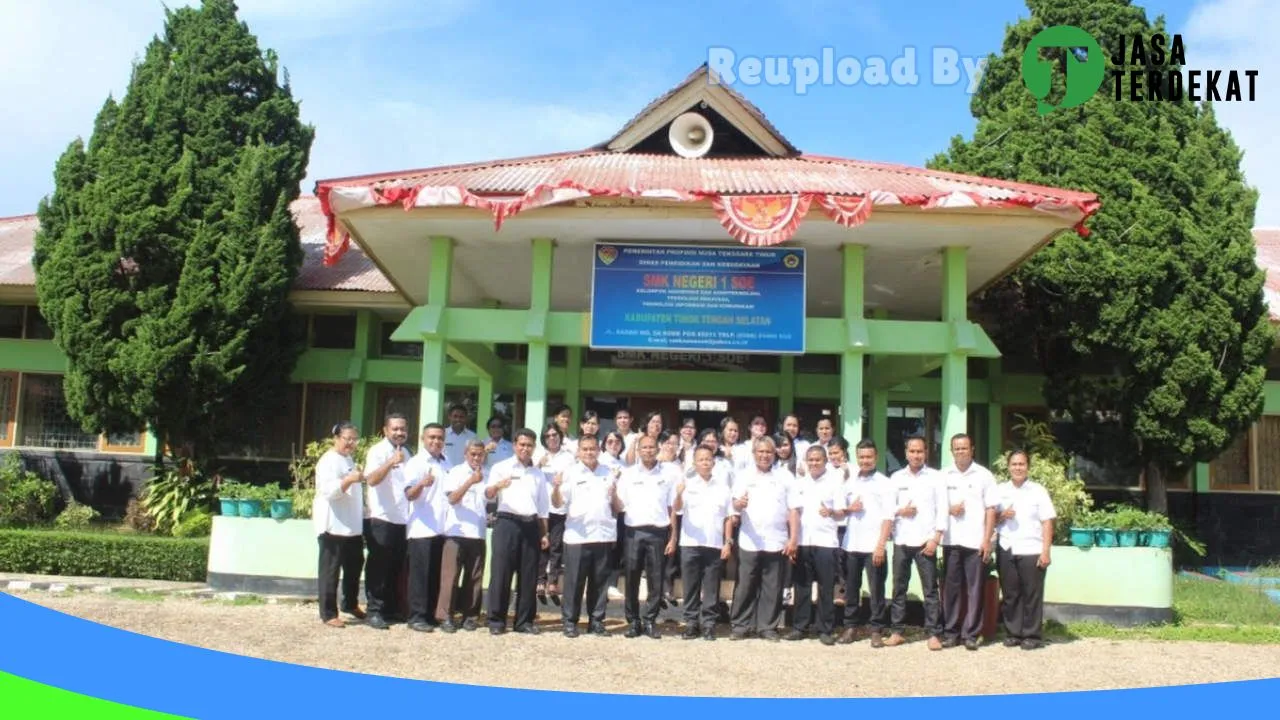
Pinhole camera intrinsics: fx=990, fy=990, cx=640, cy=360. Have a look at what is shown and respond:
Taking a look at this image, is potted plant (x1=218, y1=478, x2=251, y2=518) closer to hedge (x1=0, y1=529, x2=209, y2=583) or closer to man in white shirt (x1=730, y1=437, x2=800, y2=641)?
hedge (x1=0, y1=529, x2=209, y2=583)

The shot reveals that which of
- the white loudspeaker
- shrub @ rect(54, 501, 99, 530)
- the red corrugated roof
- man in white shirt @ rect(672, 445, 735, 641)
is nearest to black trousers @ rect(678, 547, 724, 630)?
man in white shirt @ rect(672, 445, 735, 641)

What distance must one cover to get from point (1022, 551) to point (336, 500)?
15.8 ft

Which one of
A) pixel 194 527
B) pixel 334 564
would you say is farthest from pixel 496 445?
pixel 194 527

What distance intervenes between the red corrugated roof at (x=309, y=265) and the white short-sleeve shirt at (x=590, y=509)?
6230mm

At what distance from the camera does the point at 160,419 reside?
459 inches

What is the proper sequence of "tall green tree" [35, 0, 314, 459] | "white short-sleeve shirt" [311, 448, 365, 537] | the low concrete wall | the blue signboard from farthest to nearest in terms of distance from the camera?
"tall green tree" [35, 0, 314, 459] < the blue signboard < the low concrete wall < "white short-sleeve shirt" [311, 448, 365, 537]

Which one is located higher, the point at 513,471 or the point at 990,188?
the point at 990,188

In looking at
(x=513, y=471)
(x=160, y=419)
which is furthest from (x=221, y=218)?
(x=513, y=471)

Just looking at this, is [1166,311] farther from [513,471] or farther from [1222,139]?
[513,471]

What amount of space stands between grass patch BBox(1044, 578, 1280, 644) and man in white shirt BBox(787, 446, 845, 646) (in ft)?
6.18

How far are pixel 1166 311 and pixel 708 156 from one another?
16.7 ft

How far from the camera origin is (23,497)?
1211cm

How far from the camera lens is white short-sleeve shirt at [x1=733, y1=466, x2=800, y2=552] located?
7.03 m

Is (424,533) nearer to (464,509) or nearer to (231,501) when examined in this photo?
(464,509)
